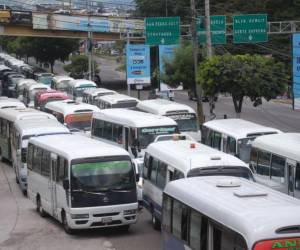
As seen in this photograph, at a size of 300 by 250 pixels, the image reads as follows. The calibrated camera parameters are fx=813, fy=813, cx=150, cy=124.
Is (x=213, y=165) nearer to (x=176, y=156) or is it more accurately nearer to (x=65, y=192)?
(x=176, y=156)

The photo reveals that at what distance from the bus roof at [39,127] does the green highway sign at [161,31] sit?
1586 cm

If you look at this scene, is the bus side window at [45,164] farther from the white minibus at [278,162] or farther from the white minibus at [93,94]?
the white minibus at [93,94]

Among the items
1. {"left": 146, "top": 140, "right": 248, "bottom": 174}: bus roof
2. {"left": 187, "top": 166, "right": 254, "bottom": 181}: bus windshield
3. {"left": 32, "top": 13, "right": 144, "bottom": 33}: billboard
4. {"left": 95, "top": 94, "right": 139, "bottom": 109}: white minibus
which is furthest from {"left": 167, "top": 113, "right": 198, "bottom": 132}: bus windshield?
{"left": 32, "top": 13, "right": 144, "bottom": 33}: billboard

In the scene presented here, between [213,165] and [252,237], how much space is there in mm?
7597

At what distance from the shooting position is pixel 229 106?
214 ft

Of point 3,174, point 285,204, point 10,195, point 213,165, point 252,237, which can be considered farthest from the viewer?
point 3,174

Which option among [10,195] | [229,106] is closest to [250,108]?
[229,106]

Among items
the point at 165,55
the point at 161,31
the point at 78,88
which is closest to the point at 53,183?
the point at 161,31

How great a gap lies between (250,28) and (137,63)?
11.5 m

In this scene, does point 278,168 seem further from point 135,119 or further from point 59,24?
point 59,24

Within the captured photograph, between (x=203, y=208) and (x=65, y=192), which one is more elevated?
(x=203, y=208)

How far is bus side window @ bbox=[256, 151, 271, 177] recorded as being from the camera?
21.1 metres

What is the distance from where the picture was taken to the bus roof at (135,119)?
28.3 meters

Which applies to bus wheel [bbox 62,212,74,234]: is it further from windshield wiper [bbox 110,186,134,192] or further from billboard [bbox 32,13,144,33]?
billboard [bbox 32,13,144,33]
